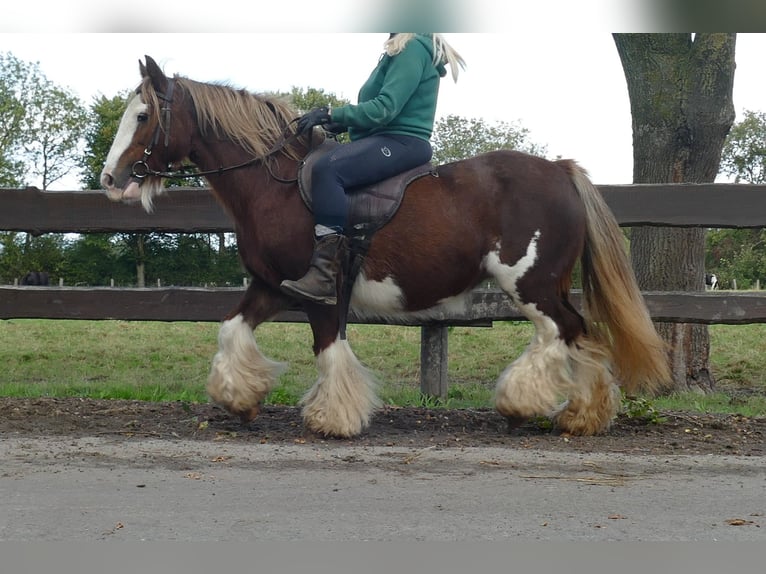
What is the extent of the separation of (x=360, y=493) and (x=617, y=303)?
8.65ft

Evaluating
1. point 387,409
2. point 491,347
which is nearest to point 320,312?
point 387,409

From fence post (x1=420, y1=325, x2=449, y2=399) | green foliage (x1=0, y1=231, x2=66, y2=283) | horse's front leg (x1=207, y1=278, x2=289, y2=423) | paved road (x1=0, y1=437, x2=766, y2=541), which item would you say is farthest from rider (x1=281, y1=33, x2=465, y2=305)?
green foliage (x1=0, y1=231, x2=66, y2=283)

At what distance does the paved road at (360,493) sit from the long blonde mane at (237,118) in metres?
2.05

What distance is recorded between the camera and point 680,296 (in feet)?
22.9

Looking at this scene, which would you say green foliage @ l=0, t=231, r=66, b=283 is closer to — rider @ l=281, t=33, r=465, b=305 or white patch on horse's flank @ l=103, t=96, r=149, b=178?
white patch on horse's flank @ l=103, t=96, r=149, b=178

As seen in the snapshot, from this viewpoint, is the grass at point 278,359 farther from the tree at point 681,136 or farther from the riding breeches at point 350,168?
the riding breeches at point 350,168

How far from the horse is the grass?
1.42m

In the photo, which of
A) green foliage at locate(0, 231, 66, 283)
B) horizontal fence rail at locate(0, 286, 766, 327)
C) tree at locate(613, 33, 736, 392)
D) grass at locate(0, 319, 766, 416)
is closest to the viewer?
horizontal fence rail at locate(0, 286, 766, 327)

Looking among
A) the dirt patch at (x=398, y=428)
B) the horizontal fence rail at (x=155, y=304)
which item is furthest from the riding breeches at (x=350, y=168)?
the horizontal fence rail at (x=155, y=304)

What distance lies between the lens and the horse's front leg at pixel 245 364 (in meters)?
5.47

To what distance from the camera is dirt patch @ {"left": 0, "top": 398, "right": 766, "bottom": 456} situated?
5145 millimetres

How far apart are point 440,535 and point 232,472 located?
1488mm

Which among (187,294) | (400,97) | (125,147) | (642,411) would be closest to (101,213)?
(187,294)

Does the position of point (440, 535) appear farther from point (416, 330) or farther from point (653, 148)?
point (416, 330)
